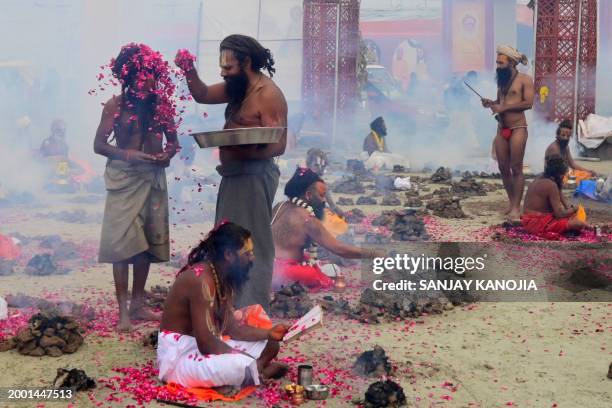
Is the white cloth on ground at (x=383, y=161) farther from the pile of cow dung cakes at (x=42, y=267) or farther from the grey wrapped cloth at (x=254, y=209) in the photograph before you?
the grey wrapped cloth at (x=254, y=209)

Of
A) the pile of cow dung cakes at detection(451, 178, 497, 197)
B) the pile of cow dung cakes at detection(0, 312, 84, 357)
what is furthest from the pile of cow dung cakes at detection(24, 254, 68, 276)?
the pile of cow dung cakes at detection(451, 178, 497, 197)

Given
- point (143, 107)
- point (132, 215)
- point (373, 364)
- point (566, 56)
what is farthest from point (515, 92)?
point (566, 56)

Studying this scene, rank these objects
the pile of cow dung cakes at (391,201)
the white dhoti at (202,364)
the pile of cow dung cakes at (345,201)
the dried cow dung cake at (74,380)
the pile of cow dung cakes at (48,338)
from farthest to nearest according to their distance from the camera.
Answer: the pile of cow dung cakes at (345,201)
the pile of cow dung cakes at (391,201)
the pile of cow dung cakes at (48,338)
the dried cow dung cake at (74,380)
the white dhoti at (202,364)

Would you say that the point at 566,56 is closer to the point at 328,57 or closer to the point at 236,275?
the point at 328,57

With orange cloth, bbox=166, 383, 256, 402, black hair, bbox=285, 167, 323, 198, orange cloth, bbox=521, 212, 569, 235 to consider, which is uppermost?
black hair, bbox=285, 167, 323, 198

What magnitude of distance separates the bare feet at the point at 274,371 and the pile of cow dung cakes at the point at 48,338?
1.33 meters

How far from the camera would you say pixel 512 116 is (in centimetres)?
1105

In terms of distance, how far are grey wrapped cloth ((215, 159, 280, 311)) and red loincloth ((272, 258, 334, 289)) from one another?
1.16m

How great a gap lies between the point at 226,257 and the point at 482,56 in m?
26.6

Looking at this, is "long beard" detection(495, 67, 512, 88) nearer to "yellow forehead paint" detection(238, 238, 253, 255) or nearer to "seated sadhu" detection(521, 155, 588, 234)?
"seated sadhu" detection(521, 155, 588, 234)

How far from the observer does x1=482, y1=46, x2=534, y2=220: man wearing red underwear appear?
428 inches

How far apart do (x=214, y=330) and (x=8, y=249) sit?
13.8 ft

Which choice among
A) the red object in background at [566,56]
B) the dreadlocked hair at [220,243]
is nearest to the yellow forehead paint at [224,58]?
the dreadlocked hair at [220,243]

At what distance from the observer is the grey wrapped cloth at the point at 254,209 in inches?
242
